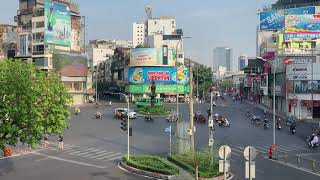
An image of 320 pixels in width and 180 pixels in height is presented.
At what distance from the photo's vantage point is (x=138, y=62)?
107188 mm

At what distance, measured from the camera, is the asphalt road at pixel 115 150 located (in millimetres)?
31781

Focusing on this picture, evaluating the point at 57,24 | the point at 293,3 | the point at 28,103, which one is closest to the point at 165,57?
the point at 57,24

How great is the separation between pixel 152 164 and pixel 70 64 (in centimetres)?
7019

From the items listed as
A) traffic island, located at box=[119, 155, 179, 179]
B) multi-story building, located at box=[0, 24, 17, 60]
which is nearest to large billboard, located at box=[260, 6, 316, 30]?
multi-story building, located at box=[0, 24, 17, 60]

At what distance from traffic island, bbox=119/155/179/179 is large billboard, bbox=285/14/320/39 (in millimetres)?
63164

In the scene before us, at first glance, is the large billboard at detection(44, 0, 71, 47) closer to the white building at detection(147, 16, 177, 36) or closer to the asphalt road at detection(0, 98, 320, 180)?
the asphalt road at detection(0, 98, 320, 180)

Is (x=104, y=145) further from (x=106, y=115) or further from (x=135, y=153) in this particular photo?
(x=106, y=115)

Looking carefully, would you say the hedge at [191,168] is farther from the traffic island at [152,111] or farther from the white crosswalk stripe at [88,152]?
the traffic island at [152,111]

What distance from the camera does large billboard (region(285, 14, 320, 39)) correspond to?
91.7 metres

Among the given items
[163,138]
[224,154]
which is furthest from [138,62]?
[224,154]

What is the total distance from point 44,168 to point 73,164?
237 cm

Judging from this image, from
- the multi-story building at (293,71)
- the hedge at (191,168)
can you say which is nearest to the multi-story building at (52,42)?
the multi-story building at (293,71)

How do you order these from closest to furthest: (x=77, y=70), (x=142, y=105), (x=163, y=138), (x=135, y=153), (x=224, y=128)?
(x=135, y=153), (x=163, y=138), (x=224, y=128), (x=142, y=105), (x=77, y=70)

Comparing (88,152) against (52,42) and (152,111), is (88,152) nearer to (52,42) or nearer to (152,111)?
(152,111)
